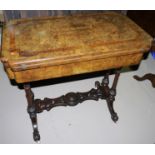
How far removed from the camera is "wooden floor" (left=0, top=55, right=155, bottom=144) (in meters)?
1.73

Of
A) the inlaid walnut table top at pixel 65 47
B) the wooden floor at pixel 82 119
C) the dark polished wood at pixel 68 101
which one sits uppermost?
the inlaid walnut table top at pixel 65 47

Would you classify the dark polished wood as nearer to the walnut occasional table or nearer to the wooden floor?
the wooden floor

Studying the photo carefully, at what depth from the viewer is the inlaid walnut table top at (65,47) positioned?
3.74 ft

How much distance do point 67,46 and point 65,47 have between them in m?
0.02

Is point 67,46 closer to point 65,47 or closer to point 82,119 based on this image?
point 65,47

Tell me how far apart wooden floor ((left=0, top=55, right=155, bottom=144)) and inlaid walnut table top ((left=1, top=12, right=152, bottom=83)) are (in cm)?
76

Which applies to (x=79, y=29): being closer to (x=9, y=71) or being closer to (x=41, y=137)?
(x=9, y=71)

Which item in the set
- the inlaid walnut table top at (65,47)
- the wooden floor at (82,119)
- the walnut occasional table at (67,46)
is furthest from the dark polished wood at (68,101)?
the inlaid walnut table top at (65,47)

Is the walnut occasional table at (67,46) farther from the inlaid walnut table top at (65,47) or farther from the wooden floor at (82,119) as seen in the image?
the wooden floor at (82,119)

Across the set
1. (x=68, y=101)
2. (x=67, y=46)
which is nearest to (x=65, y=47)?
(x=67, y=46)

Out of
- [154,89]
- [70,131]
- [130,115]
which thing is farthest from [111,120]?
[154,89]

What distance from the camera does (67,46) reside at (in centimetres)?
123

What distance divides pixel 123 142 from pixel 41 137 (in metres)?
0.79

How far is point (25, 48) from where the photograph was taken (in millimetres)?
1196
